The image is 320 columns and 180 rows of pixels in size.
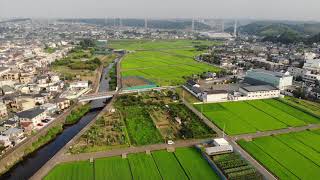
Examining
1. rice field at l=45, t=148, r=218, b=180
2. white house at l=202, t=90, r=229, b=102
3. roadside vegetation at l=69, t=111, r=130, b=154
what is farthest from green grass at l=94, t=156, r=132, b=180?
white house at l=202, t=90, r=229, b=102

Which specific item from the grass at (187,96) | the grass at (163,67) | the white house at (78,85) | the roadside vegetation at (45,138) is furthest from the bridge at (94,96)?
the grass at (163,67)

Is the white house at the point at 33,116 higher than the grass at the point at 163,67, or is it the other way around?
the grass at the point at 163,67

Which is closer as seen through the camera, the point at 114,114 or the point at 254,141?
the point at 254,141

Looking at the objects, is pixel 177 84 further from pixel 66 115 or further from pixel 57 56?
pixel 57 56

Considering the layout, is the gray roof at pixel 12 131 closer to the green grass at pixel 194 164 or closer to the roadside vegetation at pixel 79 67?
the green grass at pixel 194 164

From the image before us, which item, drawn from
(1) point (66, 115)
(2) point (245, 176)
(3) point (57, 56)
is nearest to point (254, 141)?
(2) point (245, 176)

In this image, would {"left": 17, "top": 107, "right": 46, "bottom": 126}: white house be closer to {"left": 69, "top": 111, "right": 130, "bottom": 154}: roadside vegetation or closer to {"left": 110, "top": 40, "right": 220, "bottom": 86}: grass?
{"left": 69, "top": 111, "right": 130, "bottom": 154}: roadside vegetation

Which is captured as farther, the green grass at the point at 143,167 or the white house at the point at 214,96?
the white house at the point at 214,96
